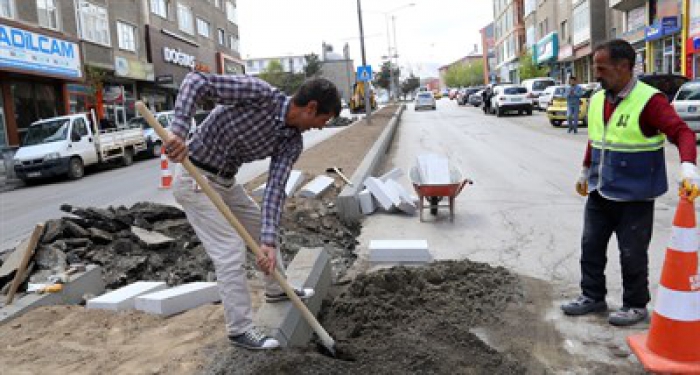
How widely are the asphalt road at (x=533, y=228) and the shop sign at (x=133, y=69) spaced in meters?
22.4

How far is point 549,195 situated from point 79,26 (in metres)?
26.1

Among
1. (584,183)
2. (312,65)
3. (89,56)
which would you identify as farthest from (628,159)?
(312,65)

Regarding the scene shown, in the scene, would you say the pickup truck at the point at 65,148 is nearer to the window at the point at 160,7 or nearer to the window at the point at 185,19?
the window at the point at 160,7

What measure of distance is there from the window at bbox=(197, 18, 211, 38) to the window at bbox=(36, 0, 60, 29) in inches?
919

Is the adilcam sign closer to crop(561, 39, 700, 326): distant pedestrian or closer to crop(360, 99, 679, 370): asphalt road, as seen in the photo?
crop(360, 99, 679, 370): asphalt road

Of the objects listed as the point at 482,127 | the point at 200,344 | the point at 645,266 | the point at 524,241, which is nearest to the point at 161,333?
the point at 200,344

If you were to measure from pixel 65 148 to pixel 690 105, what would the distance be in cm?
1664

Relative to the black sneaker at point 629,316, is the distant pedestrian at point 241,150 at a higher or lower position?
higher

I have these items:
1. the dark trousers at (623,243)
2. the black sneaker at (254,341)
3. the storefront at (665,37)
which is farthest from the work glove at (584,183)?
the storefront at (665,37)

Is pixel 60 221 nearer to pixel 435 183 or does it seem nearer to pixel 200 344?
pixel 200 344

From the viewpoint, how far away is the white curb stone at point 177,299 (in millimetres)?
4477

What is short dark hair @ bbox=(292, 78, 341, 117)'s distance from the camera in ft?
11.3

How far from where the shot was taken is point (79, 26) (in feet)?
94.6

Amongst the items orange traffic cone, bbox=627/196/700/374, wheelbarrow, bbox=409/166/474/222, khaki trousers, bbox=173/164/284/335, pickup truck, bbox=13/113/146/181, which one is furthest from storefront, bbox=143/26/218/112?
orange traffic cone, bbox=627/196/700/374
